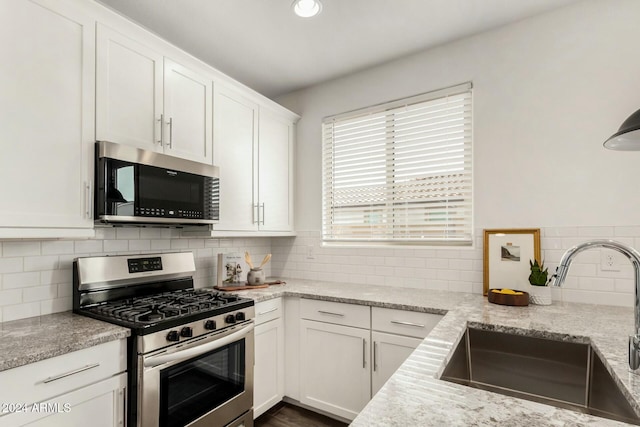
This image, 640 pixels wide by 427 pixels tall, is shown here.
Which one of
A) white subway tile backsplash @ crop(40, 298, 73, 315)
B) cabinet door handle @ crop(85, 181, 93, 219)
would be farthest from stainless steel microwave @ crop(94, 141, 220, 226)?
white subway tile backsplash @ crop(40, 298, 73, 315)

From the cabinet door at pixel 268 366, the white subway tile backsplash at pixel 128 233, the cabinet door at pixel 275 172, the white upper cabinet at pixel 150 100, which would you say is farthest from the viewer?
the cabinet door at pixel 275 172

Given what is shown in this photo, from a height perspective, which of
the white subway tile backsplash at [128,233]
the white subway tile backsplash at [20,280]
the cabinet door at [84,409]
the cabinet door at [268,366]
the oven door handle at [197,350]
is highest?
the white subway tile backsplash at [128,233]

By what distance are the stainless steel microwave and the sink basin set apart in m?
1.63

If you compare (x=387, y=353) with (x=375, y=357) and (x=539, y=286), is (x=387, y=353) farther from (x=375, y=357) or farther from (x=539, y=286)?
(x=539, y=286)

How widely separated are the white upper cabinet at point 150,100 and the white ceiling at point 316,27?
32cm

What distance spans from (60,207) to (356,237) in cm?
201

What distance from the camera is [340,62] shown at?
272 centimetres

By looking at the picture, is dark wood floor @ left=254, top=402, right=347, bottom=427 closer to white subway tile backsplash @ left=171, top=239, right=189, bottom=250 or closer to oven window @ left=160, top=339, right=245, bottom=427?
oven window @ left=160, top=339, right=245, bottom=427

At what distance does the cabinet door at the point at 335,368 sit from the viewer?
2182mm

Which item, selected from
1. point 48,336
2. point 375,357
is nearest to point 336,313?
point 375,357

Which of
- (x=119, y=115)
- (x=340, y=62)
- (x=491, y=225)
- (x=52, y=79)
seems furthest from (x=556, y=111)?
(x=52, y=79)

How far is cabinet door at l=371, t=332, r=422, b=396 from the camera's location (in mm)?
2023

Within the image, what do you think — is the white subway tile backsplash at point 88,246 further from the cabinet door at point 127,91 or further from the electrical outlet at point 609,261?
the electrical outlet at point 609,261

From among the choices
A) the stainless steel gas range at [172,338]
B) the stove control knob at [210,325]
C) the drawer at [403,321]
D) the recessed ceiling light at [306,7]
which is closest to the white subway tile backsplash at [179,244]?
the stainless steel gas range at [172,338]
